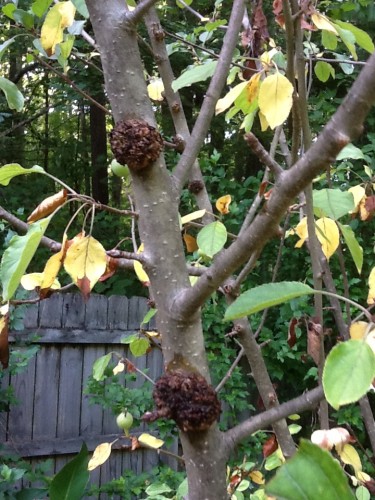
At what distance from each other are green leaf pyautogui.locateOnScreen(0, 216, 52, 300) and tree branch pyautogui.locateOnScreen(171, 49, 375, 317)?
19 cm

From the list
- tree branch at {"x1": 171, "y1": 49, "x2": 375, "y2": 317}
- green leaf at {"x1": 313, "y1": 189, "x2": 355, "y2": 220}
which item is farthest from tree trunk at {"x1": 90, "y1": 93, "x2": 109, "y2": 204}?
tree branch at {"x1": 171, "y1": 49, "x2": 375, "y2": 317}

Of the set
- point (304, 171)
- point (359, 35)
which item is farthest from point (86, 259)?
point (359, 35)

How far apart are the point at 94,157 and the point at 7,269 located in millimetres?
5134

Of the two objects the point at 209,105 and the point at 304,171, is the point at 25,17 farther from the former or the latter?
the point at 304,171

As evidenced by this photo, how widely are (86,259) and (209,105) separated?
29 cm

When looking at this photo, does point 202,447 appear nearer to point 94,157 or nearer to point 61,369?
point 61,369

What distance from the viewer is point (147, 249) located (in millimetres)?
732

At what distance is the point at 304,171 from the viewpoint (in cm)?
44

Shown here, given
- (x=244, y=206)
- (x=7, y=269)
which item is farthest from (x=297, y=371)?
(x=7, y=269)

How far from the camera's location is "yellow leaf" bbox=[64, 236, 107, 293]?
726mm

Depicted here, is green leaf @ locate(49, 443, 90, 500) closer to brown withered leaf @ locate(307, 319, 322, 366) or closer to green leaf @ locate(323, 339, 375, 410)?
brown withered leaf @ locate(307, 319, 322, 366)

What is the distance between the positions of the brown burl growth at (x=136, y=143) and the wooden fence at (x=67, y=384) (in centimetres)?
240

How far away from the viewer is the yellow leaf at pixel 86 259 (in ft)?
2.38

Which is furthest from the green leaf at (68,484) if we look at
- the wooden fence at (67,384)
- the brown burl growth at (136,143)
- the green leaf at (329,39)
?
the wooden fence at (67,384)
